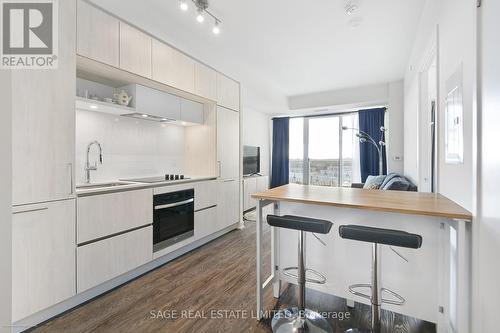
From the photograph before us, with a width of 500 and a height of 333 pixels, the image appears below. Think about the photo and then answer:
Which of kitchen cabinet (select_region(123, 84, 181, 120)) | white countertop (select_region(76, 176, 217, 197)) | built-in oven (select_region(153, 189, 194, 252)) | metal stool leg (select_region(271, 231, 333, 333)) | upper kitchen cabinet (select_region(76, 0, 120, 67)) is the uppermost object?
upper kitchen cabinet (select_region(76, 0, 120, 67))

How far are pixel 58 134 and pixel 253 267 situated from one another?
7.24 ft

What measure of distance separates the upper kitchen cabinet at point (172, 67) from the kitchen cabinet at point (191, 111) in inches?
9.2

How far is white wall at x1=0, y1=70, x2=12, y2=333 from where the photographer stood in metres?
0.61

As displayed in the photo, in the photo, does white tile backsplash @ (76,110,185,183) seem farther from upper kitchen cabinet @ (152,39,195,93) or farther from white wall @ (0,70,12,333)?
white wall @ (0,70,12,333)

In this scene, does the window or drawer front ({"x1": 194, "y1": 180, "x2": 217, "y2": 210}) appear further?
the window

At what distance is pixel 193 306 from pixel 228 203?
6.19 feet

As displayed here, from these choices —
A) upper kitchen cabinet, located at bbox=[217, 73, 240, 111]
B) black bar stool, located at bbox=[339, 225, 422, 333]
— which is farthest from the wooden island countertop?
upper kitchen cabinet, located at bbox=[217, 73, 240, 111]

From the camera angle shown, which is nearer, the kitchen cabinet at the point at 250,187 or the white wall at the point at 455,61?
the white wall at the point at 455,61

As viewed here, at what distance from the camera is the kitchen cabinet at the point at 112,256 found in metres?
1.92

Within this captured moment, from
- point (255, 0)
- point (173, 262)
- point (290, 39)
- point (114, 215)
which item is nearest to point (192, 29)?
point (255, 0)

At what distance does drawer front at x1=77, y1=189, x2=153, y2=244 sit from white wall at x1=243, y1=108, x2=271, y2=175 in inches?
144

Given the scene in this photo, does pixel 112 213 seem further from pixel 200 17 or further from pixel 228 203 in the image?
pixel 200 17

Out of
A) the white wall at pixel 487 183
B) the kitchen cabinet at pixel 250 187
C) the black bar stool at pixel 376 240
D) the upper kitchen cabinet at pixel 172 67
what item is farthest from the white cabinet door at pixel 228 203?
the white wall at pixel 487 183

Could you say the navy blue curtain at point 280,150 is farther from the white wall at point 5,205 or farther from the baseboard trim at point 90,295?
the white wall at point 5,205
